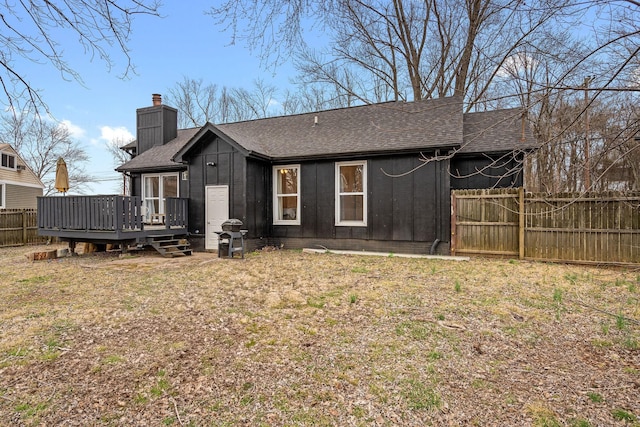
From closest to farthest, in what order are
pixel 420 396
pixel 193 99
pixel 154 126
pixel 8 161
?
pixel 420 396 → pixel 154 126 → pixel 8 161 → pixel 193 99

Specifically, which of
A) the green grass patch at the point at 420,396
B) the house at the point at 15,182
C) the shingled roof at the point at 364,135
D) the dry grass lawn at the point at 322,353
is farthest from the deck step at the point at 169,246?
the house at the point at 15,182

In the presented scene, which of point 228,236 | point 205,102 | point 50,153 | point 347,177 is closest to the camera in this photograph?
point 228,236

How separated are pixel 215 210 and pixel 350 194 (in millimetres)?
4273

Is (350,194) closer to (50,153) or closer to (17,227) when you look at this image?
(17,227)

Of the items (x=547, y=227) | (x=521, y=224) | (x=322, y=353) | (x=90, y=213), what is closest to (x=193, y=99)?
(x=90, y=213)

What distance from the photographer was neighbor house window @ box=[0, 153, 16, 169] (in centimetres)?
1886

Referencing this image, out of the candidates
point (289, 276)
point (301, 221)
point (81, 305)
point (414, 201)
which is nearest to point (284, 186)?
point (301, 221)

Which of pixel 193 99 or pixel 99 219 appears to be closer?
pixel 99 219

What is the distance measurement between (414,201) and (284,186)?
4.26m

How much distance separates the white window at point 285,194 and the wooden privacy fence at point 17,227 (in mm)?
10788

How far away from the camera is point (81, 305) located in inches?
200

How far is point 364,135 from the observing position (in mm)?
11016

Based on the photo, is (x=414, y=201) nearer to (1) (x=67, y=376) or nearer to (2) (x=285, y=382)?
(2) (x=285, y=382)

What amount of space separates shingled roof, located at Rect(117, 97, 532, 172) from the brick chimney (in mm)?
1017
